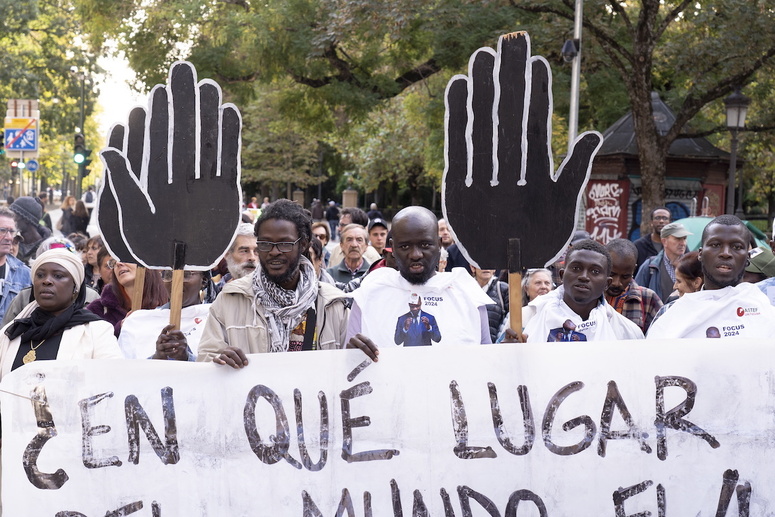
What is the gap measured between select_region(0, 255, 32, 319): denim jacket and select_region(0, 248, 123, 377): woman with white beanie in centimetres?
214

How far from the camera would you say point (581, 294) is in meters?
4.15

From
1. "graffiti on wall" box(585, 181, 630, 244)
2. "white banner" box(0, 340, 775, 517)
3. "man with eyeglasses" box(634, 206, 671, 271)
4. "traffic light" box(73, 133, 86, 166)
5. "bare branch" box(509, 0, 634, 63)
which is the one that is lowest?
"white banner" box(0, 340, 775, 517)

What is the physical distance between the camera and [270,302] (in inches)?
145

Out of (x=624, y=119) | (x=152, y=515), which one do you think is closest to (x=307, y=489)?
(x=152, y=515)

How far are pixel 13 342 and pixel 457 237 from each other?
6.31 ft

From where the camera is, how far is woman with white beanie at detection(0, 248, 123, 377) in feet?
13.1

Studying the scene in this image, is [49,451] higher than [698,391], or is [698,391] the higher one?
[698,391]

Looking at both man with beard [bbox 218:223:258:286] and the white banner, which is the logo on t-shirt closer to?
the white banner

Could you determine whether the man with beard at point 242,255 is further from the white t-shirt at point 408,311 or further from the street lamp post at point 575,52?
the street lamp post at point 575,52

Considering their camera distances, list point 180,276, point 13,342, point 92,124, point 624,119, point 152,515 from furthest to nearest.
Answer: point 92,124, point 624,119, point 13,342, point 180,276, point 152,515

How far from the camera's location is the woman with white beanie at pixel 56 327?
3980 mm

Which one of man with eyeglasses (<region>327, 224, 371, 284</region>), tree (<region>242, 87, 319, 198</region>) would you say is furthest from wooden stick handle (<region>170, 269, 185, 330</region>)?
tree (<region>242, 87, 319, 198</region>)

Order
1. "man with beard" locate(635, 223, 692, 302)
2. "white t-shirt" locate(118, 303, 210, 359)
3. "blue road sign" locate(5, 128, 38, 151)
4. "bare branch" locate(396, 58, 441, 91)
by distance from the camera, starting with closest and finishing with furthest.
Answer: "white t-shirt" locate(118, 303, 210, 359)
"man with beard" locate(635, 223, 692, 302)
"blue road sign" locate(5, 128, 38, 151)
"bare branch" locate(396, 58, 441, 91)

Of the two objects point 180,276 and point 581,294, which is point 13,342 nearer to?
point 180,276
